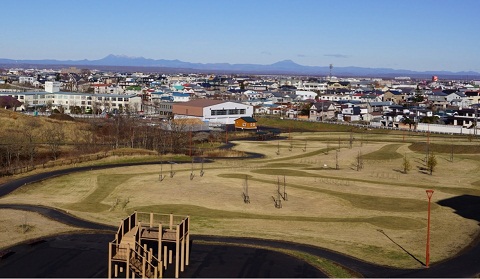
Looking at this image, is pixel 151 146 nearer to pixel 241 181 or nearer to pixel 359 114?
pixel 241 181

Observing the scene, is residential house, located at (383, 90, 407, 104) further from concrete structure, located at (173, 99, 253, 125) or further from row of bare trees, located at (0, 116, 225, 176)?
row of bare trees, located at (0, 116, 225, 176)

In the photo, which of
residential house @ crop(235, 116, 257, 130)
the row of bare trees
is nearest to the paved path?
the row of bare trees

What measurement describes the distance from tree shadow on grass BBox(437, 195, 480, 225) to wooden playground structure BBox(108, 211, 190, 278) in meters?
16.7

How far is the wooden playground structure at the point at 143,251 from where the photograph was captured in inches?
703

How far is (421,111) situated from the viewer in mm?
88500

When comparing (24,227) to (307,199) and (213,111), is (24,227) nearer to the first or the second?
(307,199)

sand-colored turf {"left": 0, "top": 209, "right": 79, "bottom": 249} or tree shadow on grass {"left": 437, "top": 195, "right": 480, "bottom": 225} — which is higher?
tree shadow on grass {"left": 437, "top": 195, "right": 480, "bottom": 225}

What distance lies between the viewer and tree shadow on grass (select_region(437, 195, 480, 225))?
28.8 meters

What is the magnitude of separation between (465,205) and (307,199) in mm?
9248

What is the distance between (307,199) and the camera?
31.7 meters

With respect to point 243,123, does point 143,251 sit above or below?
above

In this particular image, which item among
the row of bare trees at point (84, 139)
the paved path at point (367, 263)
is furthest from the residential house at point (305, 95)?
the paved path at point (367, 263)

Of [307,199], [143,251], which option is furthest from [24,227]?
[307,199]

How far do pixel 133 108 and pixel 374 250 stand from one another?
76.3m
